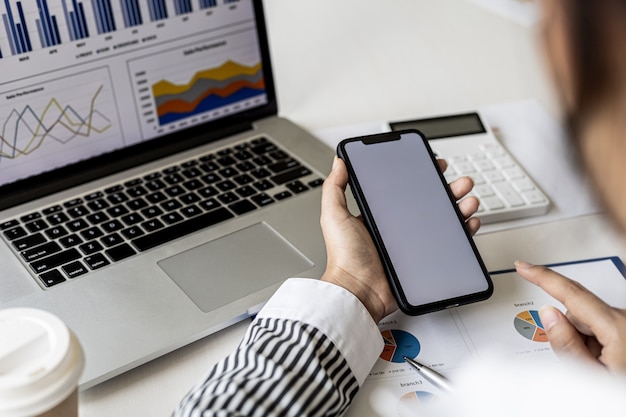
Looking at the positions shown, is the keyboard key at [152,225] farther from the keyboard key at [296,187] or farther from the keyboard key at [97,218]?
the keyboard key at [296,187]

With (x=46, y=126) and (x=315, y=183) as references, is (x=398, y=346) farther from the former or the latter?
(x=46, y=126)

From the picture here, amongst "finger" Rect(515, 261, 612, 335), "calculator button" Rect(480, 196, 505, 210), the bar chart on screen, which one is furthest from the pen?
the bar chart on screen

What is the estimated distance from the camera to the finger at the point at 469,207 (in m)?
0.70

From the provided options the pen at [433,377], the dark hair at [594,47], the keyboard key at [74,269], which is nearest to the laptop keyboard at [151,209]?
the keyboard key at [74,269]

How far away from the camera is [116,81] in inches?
31.7

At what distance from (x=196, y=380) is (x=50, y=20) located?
15.3 inches

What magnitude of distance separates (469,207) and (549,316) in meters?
0.14

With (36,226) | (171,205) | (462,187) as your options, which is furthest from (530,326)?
(36,226)

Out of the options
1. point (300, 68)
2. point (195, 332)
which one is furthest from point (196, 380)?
point (300, 68)

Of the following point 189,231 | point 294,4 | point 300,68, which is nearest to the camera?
point 189,231

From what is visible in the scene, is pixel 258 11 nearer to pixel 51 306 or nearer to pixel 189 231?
pixel 189 231

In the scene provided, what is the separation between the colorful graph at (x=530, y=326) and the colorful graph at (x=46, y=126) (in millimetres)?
469

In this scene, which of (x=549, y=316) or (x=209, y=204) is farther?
(x=209, y=204)

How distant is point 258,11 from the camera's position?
865 mm
